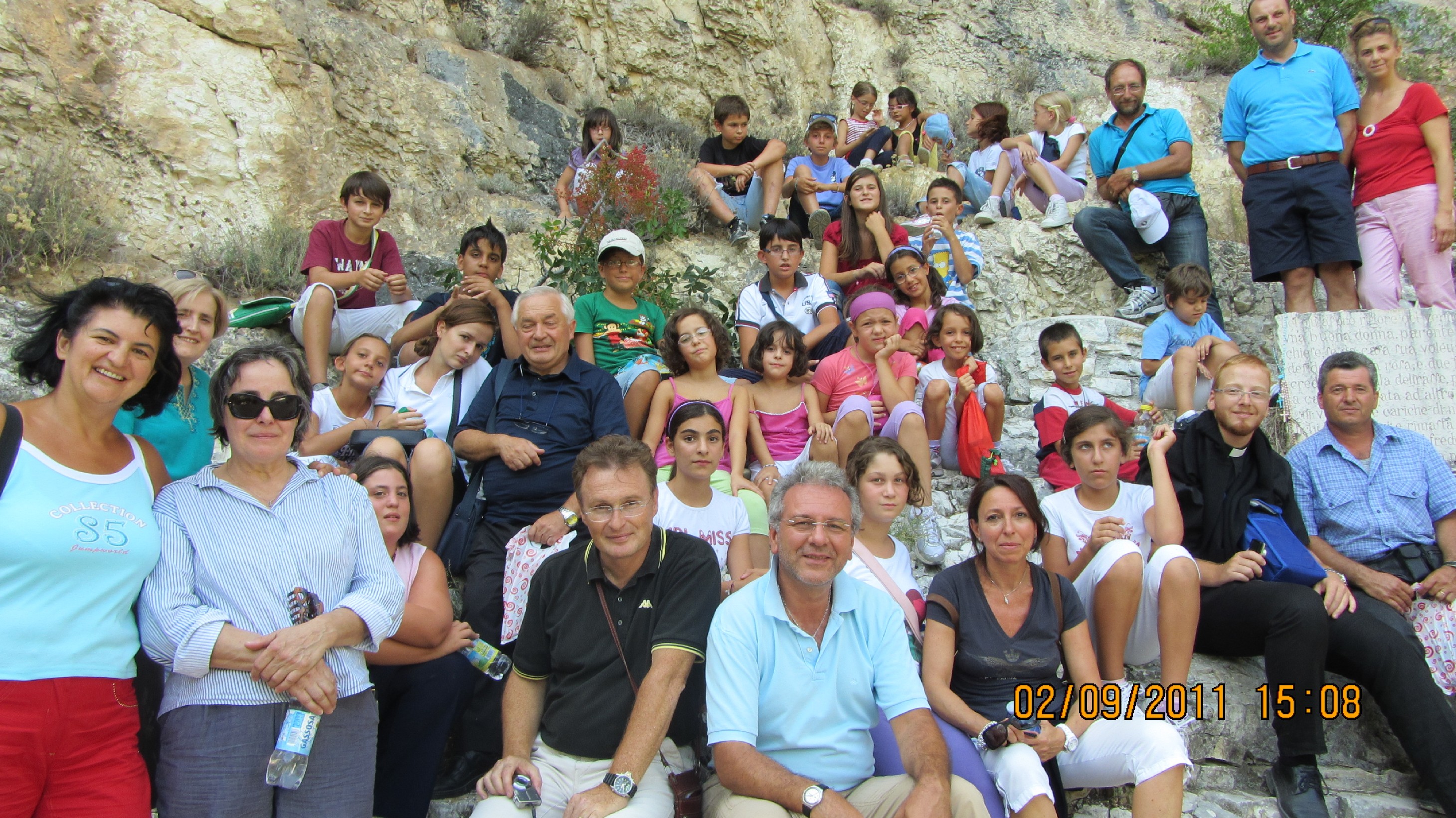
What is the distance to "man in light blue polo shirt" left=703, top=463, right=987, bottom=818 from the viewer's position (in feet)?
8.75

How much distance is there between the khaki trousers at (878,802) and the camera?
262 cm

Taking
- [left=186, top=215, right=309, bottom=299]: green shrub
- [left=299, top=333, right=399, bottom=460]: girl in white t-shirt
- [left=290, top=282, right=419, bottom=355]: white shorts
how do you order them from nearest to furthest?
[left=299, top=333, right=399, bottom=460]: girl in white t-shirt
[left=290, top=282, right=419, bottom=355]: white shorts
[left=186, top=215, right=309, bottom=299]: green shrub

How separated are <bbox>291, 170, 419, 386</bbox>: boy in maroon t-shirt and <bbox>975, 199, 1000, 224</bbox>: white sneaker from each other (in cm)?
550

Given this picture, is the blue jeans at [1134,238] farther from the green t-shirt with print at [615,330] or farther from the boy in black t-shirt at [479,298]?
the boy in black t-shirt at [479,298]

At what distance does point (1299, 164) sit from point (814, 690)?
17.3ft

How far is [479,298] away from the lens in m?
5.34

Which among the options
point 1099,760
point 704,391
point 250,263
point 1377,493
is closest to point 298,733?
point 1099,760

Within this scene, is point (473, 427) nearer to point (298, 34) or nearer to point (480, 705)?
point (480, 705)

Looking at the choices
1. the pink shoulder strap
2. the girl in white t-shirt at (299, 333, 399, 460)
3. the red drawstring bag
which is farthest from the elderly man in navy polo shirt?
the red drawstring bag

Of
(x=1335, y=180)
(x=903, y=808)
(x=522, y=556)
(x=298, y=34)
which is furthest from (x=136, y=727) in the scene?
(x=298, y=34)

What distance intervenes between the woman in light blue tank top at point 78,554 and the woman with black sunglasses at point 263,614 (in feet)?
0.29

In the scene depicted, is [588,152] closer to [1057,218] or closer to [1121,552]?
[1057,218]

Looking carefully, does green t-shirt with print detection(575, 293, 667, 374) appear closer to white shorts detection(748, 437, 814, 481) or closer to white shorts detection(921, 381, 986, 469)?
white shorts detection(748, 437, 814, 481)

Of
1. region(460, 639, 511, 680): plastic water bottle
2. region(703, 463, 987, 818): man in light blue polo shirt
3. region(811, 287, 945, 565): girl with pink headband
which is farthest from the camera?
region(811, 287, 945, 565): girl with pink headband
